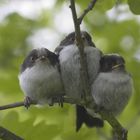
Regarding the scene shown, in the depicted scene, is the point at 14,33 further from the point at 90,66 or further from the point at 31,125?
the point at 90,66

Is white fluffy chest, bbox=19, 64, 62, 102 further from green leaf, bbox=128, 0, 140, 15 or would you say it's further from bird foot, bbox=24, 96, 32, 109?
green leaf, bbox=128, 0, 140, 15

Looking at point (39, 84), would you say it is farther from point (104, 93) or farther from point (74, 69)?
point (104, 93)

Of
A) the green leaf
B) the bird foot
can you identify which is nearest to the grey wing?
the bird foot

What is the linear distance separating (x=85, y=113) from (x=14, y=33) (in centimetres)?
128

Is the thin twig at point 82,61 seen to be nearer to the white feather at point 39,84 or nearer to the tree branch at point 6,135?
the white feather at point 39,84

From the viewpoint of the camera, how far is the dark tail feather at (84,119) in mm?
2412

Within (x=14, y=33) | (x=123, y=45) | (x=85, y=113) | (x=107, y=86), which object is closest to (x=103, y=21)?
(x=123, y=45)

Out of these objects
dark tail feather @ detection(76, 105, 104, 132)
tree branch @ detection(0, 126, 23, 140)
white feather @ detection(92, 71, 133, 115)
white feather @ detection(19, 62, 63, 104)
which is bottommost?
dark tail feather @ detection(76, 105, 104, 132)

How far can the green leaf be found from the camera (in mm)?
1766

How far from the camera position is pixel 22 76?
2137 mm

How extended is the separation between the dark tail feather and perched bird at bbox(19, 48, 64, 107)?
1.13 ft

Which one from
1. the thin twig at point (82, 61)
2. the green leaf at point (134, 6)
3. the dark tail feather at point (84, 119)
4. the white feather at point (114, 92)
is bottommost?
the dark tail feather at point (84, 119)

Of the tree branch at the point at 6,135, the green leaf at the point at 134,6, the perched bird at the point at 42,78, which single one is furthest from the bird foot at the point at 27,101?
the green leaf at the point at 134,6

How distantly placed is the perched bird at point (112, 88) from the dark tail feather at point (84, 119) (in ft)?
0.83
